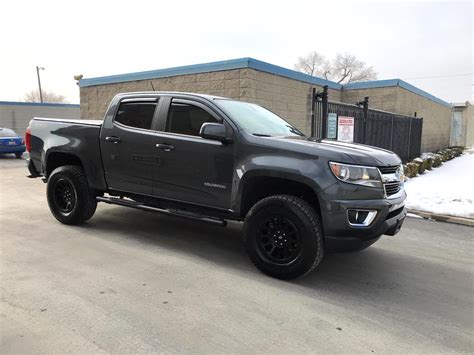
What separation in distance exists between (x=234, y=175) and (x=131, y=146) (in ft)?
5.35

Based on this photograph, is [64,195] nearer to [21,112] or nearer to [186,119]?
[186,119]

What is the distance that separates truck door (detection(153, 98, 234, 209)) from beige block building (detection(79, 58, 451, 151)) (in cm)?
142

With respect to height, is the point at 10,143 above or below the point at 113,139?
below

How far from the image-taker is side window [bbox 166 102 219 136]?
487 cm

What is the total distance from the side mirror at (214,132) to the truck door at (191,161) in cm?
11

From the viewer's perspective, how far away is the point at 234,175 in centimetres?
447

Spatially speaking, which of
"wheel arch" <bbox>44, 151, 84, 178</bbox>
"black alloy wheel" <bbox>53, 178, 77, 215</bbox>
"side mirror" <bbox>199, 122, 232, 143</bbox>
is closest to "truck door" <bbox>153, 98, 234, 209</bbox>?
"side mirror" <bbox>199, 122, 232, 143</bbox>

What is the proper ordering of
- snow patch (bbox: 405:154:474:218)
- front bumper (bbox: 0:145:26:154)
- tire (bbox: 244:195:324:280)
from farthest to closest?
1. front bumper (bbox: 0:145:26:154)
2. snow patch (bbox: 405:154:474:218)
3. tire (bbox: 244:195:324:280)

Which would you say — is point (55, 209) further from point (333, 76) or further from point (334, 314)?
point (333, 76)

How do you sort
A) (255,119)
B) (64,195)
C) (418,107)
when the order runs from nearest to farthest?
(255,119) < (64,195) < (418,107)

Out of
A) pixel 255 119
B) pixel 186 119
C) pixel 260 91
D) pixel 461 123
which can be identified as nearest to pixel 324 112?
pixel 260 91

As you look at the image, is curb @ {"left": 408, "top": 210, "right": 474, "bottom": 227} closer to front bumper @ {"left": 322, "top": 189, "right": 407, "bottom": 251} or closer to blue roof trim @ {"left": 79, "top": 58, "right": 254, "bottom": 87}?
front bumper @ {"left": 322, "top": 189, "right": 407, "bottom": 251}

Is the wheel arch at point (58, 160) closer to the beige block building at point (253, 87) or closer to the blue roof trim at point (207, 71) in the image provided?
the beige block building at point (253, 87)

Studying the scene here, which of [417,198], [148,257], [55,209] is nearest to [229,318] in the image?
[148,257]
